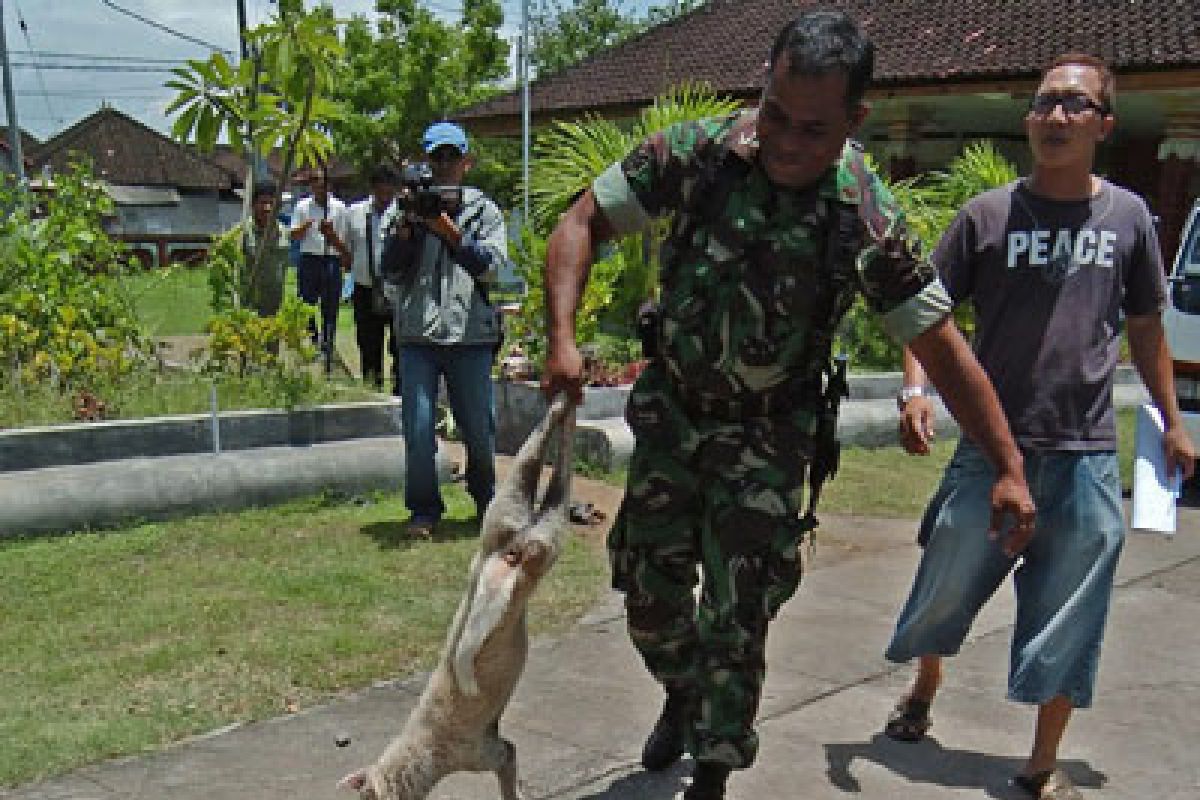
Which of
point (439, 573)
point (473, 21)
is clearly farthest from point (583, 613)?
point (473, 21)

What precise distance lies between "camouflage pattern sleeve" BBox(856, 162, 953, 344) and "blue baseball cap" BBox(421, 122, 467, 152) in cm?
309

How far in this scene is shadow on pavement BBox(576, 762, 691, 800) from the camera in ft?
11.1

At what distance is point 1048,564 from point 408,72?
32543 millimetres

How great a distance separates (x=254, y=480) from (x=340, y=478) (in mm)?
470

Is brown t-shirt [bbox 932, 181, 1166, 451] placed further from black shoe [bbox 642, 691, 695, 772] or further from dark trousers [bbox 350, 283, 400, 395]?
dark trousers [bbox 350, 283, 400, 395]

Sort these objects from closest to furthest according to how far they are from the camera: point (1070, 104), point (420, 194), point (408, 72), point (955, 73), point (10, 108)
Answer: point (1070, 104) → point (420, 194) → point (955, 73) → point (10, 108) → point (408, 72)

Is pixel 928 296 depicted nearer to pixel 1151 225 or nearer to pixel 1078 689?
pixel 1151 225

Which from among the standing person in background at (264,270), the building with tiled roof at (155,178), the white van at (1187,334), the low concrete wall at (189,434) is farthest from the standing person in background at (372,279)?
the building with tiled roof at (155,178)

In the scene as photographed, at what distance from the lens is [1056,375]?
3346mm

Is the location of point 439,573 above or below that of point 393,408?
below

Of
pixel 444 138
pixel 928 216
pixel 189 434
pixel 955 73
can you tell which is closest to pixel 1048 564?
pixel 444 138

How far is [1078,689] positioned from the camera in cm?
339

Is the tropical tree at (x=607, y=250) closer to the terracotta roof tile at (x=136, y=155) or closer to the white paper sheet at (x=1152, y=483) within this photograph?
the white paper sheet at (x=1152, y=483)

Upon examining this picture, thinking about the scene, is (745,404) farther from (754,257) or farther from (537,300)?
(537,300)
